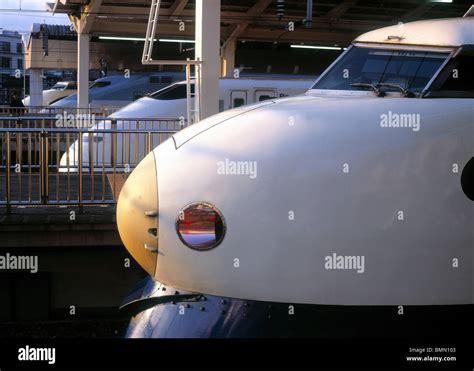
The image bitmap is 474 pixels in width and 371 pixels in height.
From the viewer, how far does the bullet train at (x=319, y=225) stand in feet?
8.98

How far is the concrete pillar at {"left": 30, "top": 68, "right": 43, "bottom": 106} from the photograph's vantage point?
42.2 m

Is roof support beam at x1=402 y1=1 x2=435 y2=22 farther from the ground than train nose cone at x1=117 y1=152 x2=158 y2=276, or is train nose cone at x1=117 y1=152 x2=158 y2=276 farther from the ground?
roof support beam at x1=402 y1=1 x2=435 y2=22

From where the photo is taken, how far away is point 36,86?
42781 mm

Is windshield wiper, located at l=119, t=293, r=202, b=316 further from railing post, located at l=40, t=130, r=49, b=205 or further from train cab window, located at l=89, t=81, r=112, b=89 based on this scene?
train cab window, located at l=89, t=81, r=112, b=89

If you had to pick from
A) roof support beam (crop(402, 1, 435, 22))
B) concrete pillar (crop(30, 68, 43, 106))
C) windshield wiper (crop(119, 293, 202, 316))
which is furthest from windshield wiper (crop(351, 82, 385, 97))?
concrete pillar (crop(30, 68, 43, 106))

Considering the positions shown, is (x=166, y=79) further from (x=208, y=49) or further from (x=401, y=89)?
(x=401, y=89)

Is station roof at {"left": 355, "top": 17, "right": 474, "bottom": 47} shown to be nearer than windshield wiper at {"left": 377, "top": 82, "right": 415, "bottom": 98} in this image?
No

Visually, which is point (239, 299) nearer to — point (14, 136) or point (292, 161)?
point (292, 161)

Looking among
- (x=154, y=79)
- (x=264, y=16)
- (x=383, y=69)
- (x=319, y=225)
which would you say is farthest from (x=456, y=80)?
(x=154, y=79)

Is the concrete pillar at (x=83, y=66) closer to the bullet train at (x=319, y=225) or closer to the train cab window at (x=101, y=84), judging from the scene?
the train cab window at (x=101, y=84)

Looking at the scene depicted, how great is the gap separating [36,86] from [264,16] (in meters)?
25.1

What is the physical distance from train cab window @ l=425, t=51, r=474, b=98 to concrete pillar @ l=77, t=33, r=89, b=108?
21.3 metres

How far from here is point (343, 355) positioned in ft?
9.07

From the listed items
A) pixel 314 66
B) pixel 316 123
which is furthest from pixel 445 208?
pixel 314 66
